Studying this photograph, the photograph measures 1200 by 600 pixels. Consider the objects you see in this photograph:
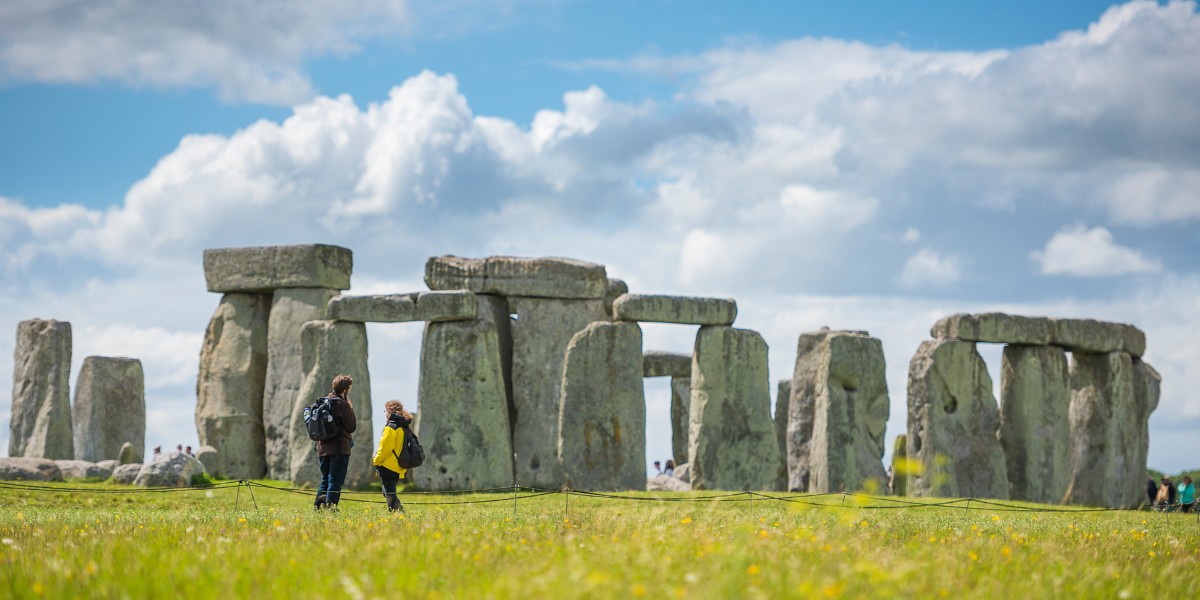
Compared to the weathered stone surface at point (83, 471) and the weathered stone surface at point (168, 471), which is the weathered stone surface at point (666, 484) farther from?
the weathered stone surface at point (83, 471)

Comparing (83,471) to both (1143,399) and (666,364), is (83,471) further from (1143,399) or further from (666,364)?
(1143,399)

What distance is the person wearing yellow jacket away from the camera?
16.5m

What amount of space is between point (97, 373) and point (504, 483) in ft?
37.0

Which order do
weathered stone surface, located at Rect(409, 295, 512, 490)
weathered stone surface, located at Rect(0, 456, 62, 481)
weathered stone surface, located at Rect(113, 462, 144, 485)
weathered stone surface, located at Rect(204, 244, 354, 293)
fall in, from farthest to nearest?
weathered stone surface, located at Rect(204, 244, 354, 293), weathered stone surface, located at Rect(409, 295, 512, 490), weathered stone surface, located at Rect(0, 456, 62, 481), weathered stone surface, located at Rect(113, 462, 144, 485)

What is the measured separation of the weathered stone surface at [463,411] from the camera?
2447 cm

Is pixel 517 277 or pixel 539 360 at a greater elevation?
pixel 517 277

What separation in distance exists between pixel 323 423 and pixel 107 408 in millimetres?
16369

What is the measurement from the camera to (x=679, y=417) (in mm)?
33375

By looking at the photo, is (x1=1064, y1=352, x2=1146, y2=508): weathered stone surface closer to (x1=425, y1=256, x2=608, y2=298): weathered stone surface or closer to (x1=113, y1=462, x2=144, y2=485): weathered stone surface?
(x1=425, y1=256, x2=608, y2=298): weathered stone surface

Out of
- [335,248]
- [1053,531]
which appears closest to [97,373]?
[335,248]

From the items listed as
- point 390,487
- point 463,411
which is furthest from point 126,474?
point 390,487

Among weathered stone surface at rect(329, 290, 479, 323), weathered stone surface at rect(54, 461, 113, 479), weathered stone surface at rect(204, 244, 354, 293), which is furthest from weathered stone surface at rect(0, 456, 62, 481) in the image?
weathered stone surface at rect(329, 290, 479, 323)

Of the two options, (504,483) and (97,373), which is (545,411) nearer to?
(504,483)

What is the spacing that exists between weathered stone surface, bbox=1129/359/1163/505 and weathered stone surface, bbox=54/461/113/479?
19.4 meters
